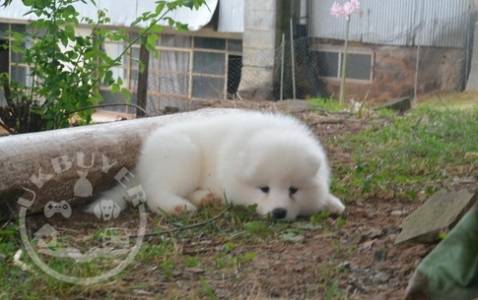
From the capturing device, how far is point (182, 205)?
4.73 metres

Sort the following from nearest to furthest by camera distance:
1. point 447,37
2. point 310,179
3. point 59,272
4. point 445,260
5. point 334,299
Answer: point 445,260 < point 334,299 < point 59,272 < point 310,179 < point 447,37

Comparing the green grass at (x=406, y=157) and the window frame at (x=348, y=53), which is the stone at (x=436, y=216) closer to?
the green grass at (x=406, y=157)

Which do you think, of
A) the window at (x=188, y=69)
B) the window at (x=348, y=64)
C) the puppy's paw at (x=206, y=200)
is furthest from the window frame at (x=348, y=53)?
the puppy's paw at (x=206, y=200)

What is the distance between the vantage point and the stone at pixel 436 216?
385 centimetres

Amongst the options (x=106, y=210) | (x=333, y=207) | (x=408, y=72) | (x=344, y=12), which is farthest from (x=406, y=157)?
(x=408, y=72)

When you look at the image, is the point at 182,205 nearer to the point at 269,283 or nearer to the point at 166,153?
the point at 166,153

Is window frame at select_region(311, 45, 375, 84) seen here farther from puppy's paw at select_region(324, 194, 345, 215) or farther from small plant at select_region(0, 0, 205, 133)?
puppy's paw at select_region(324, 194, 345, 215)

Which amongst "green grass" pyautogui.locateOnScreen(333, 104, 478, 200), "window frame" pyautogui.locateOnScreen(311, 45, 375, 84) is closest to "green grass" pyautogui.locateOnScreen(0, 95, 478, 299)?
"green grass" pyautogui.locateOnScreen(333, 104, 478, 200)

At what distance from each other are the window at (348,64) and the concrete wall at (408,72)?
12 cm

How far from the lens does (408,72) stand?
13297mm

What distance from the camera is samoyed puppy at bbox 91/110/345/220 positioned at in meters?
4.58

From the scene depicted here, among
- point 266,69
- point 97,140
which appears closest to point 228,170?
point 97,140

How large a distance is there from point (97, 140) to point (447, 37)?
30.0 ft

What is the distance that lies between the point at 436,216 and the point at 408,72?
378 inches
